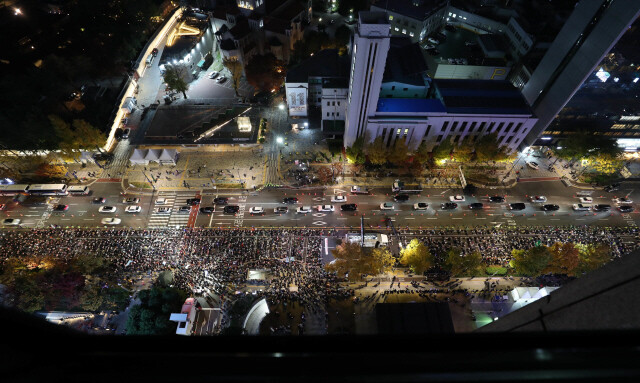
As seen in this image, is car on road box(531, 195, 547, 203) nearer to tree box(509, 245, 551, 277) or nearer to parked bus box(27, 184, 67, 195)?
tree box(509, 245, 551, 277)

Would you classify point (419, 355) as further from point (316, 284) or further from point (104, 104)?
point (104, 104)

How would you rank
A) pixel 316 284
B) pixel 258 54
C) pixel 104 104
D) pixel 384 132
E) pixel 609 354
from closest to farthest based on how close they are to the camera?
pixel 609 354 → pixel 316 284 → pixel 384 132 → pixel 104 104 → pixel 258 54

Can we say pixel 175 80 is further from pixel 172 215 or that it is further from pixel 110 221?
pixel 110 221

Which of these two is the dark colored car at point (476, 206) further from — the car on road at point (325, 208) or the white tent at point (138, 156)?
the white tent at point (138, 156)

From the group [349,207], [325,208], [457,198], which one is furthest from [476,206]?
[325,208]

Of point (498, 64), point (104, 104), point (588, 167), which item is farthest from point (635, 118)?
point (104, 104)

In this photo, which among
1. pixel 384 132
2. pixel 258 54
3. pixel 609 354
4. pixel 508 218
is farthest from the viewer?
pixel 258 54
